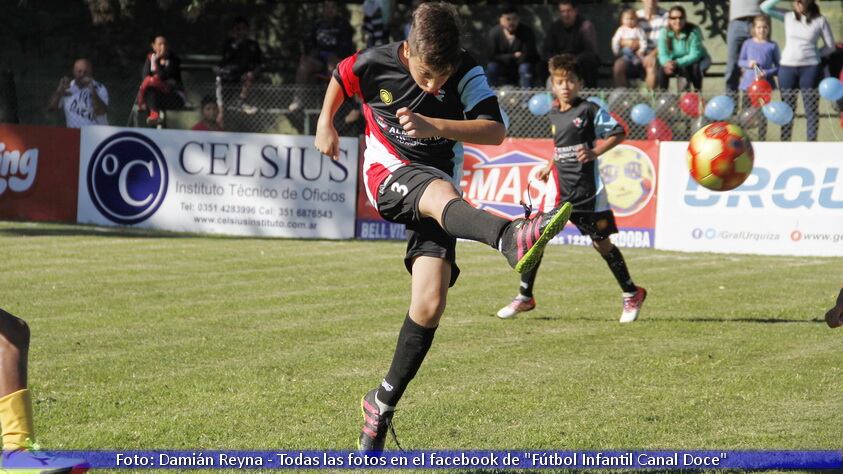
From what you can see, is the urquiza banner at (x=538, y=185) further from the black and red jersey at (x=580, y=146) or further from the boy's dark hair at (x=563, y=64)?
the boy's dark hair at (x=563, y=64)

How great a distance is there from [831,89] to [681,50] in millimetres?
2823

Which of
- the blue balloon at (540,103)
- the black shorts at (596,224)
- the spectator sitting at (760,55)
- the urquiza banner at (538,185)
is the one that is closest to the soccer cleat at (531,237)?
the black shorts at (596,224)

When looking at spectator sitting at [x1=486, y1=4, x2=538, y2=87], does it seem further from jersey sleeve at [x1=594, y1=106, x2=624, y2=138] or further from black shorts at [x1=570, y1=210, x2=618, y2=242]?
black shorts at [x1=570, y1=210, x2=618, y2=242]

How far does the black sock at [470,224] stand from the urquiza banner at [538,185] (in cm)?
1116

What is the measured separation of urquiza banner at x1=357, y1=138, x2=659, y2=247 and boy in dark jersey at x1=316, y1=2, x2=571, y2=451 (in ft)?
34.7

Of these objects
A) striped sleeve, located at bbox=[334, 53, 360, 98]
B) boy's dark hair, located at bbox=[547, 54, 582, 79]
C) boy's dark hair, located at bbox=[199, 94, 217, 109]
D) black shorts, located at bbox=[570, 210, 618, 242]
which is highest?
boy's dark hair, located at bbox=[547, 54, 582, 79]

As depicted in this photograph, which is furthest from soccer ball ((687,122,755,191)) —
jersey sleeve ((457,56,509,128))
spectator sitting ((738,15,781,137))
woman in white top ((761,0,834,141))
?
spectator sitting ((738,15,781,137))

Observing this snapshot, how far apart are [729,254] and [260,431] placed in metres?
11.3

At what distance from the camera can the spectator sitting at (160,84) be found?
20.4 m

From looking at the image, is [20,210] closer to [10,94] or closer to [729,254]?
[10,94]

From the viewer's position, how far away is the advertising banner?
19.2 m

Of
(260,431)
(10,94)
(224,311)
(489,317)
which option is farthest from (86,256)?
(260,431)

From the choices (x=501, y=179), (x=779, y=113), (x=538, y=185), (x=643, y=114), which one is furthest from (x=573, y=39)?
(x=779, y=113)

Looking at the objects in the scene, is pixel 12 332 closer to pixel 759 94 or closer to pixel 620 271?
pixel 620 271
